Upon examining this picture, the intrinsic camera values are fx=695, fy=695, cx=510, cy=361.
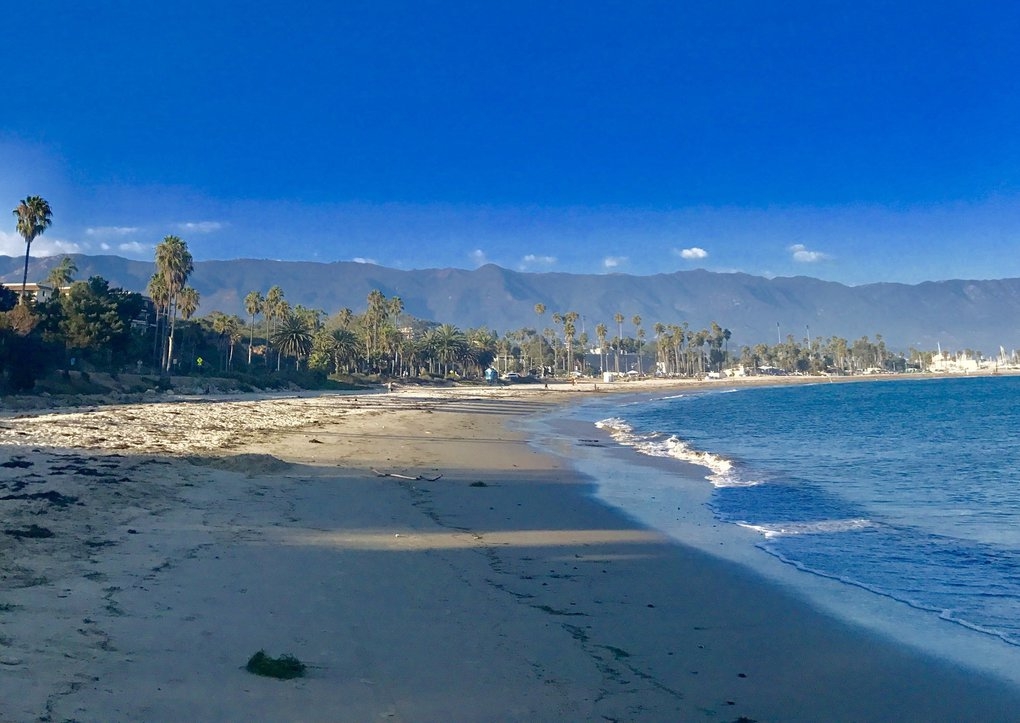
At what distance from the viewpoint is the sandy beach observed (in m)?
5.34

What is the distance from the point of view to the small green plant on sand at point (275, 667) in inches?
218

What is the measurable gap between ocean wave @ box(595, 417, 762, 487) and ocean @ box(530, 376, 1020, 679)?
3.5 inches

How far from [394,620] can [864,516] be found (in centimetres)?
1120

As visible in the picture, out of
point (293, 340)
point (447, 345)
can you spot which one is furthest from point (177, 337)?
point (447, 345)

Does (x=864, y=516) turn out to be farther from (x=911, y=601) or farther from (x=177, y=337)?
(x=177, y=337)

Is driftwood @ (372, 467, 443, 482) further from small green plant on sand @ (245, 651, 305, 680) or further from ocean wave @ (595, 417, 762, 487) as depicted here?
small green plant on sand @ (245, 651, 305, 680)

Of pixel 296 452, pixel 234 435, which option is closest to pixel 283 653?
pixel 296 452

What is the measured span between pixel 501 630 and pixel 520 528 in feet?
17.7

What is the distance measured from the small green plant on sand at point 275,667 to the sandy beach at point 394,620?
0.11 meters

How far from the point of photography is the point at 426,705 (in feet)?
17.5

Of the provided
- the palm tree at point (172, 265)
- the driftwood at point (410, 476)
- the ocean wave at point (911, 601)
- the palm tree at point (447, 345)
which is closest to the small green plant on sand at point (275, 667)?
the ocean wave at point (911, 601)

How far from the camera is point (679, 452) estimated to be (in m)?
26.4

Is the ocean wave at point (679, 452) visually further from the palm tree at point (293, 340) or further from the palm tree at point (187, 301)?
the palm tree at point (293, 340)

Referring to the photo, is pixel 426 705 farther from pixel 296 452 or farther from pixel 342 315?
pixel 342 315
